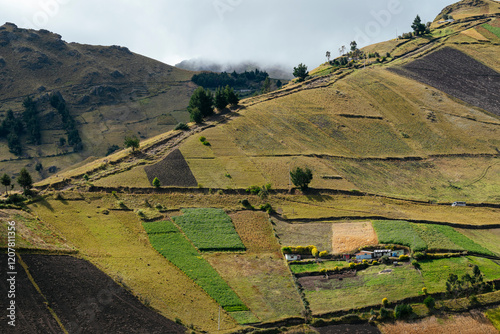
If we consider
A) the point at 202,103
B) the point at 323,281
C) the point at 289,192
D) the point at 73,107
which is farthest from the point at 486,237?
the point at 73,107

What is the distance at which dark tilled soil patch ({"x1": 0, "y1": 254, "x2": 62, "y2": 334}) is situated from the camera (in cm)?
4920

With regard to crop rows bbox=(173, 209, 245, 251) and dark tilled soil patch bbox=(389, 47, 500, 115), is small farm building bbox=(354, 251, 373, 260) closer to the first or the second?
crop rows bbox=(173, 209, 245, 251)

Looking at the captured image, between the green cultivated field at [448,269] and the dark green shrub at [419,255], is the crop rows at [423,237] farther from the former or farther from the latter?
the green cultivated field at [448,269]

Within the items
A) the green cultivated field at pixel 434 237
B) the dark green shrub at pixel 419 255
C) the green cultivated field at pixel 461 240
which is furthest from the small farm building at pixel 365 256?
the green cultivated field at pixel 461 240

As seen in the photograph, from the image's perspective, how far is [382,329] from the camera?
57.5 meters

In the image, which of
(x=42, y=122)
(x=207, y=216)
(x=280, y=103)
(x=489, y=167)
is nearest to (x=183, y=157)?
(x=207, y=216)

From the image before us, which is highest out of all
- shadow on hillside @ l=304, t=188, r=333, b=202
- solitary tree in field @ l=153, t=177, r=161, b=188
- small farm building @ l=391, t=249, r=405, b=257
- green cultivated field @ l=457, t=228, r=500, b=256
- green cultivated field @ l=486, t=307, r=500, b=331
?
solitary tree in field @ l=153, t=177, r=161, b=188

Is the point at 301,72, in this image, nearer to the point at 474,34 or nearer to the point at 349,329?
the point at 474,34

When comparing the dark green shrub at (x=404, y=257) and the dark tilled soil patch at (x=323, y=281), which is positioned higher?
the dark tilled soil patch at (x=323, y=281)

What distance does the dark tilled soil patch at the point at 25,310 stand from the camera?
161 ft

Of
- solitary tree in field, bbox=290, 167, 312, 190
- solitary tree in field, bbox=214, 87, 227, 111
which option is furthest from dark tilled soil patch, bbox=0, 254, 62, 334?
solitary tree in field, bbox=214, 87, 227, 111

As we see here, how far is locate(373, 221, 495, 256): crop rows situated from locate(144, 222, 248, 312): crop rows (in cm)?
2873

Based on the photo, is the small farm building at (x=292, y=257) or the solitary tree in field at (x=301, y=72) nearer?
the small farm building at (x=292, y=257)

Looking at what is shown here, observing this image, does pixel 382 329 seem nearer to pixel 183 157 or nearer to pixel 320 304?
pixel 320 304
